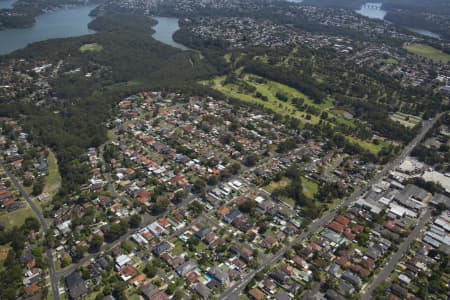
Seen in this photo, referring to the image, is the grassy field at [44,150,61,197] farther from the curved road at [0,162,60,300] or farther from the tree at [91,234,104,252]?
the tree at [91,234,104,252]

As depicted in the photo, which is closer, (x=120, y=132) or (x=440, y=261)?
(x=440, y=261)

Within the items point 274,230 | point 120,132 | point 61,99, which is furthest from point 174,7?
point 274,230

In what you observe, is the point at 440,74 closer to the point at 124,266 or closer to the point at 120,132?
the point at 120,132

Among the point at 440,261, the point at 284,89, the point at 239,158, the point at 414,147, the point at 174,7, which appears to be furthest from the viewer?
the point at 174,7

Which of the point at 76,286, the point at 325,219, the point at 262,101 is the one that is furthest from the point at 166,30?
the point at 76,286

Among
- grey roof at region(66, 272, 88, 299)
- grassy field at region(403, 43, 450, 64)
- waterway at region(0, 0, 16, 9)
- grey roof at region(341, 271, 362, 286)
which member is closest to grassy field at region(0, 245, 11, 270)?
grey roof at region(66, 272, 88, 299)

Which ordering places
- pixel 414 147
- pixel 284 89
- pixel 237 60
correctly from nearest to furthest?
1. pixel 414 147
2. pixel 284 89
3. pixel 237 60

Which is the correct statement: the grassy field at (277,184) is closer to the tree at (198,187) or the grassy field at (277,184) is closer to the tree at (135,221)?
the tree at (198,187)

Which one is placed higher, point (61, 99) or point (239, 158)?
point (239, 158)

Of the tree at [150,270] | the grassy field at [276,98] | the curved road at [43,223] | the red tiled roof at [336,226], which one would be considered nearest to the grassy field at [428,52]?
the grassy field at [276,98]
